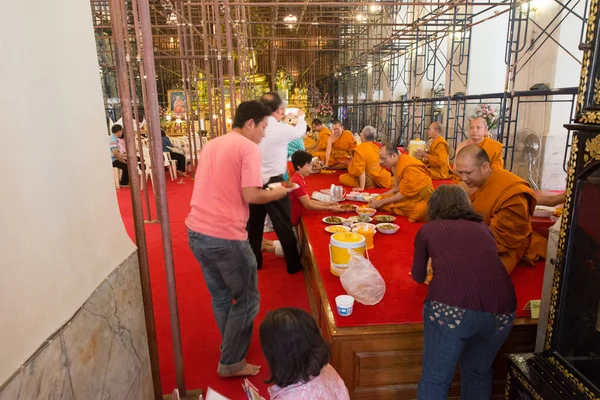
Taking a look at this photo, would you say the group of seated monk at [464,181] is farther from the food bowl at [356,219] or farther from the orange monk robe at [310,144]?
the orange monk robe at [310,144]

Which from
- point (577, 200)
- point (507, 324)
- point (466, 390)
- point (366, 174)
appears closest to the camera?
point (577, 200)

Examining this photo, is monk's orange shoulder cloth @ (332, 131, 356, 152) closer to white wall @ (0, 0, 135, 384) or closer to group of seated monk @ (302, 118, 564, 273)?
group of seated monk @ (302, 118, 564, 273)

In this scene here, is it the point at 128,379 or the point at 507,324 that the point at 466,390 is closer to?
the point at 507,324

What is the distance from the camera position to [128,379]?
1724mm

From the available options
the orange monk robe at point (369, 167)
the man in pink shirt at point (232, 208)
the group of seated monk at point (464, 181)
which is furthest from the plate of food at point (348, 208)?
the man in pink shirt at point (232, 208)

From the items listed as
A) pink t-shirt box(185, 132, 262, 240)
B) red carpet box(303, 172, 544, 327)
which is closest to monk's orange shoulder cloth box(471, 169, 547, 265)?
red carpet box(303, 172, 544, 327)

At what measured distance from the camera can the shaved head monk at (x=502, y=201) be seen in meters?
2.75

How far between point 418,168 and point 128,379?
11.2 feet

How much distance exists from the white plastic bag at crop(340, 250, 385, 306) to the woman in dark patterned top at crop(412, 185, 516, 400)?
0.52 metres

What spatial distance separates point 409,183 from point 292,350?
3.12m

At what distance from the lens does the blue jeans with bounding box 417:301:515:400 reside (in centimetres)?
188

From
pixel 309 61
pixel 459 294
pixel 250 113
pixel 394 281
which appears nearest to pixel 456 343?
pixel 459 294


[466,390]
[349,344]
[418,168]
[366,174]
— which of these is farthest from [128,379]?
[366,174]

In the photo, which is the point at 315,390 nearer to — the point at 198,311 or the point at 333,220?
the point at 198,311
